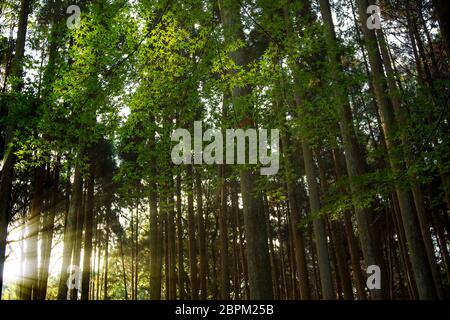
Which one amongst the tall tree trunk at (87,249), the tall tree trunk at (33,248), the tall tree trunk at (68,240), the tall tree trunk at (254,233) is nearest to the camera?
the tall tree trunk at (254,233)

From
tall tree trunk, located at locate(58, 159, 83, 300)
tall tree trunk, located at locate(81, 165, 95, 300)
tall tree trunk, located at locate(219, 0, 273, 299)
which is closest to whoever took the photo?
tall tree trunk, located at locate(219, 0, 273, 299)

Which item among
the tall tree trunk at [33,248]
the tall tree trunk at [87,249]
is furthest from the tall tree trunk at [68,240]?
the tall tree trunk at [33,248]

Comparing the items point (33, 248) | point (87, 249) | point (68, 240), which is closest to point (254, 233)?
point (68, 240)

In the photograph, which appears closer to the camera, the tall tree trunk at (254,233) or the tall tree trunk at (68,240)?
the tall tree trunk at (254,233)

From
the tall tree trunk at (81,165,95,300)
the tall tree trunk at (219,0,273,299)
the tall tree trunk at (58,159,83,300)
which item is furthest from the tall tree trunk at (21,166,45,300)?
the tall tree trunk at (219,0,273,299)

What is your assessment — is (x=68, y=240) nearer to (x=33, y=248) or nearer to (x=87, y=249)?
(x=33, y=248)

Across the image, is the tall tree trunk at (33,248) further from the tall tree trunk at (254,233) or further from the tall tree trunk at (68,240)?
the tall tree trunk at (254,233)

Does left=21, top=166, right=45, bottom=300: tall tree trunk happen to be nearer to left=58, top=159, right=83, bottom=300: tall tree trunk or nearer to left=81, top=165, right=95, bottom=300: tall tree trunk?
left=81, top=165, right=95, bottom=300: tall tree trunk

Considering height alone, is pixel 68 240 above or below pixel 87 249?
below

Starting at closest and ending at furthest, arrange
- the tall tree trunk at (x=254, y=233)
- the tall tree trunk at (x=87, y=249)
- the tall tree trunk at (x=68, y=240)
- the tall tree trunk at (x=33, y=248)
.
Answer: the tall tree trunk at (x=254, y=233), the tall tree trunk at (x=68, y=240), the tall tree trunk at (x=33, y=248), the tall tree trunk at (x=87, y=249)

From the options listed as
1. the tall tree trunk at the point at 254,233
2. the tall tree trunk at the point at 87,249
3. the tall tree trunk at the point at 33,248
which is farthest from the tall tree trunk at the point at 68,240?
the tall tree trunk at the point at 254,233
